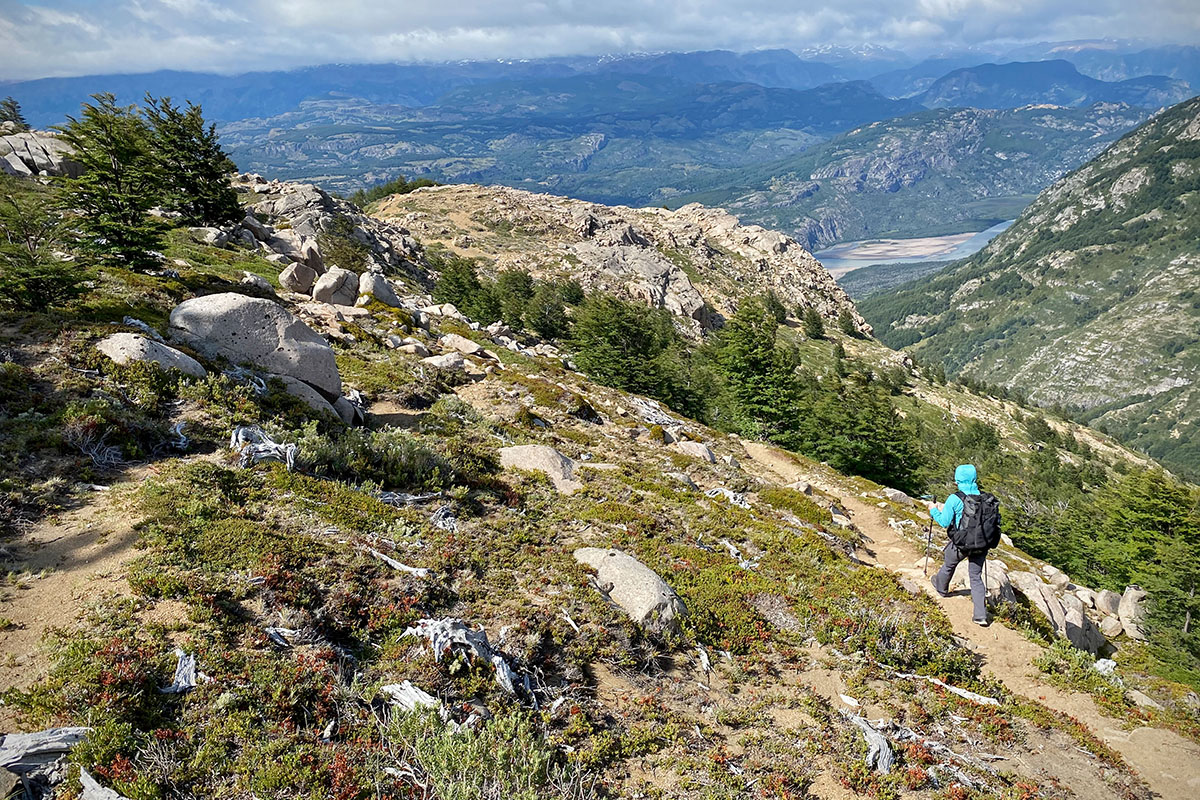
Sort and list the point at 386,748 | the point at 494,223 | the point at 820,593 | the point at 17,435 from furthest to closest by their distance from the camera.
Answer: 1. the point at 494,223
2. the point at 820,593
3. the point at 17,435
4. the point at 386,748

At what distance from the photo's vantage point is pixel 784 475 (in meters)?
32.7

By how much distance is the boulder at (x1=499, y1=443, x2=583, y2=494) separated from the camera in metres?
17.6

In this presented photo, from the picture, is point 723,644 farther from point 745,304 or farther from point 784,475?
point 745,304

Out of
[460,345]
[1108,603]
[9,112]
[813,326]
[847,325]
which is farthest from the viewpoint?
[847,325]

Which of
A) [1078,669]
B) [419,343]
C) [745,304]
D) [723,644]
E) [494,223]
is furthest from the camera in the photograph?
[494,223]

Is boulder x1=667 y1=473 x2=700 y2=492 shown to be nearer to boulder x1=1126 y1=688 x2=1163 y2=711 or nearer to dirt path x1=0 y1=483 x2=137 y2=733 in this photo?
boulder x1=1126 y1=688 x2=1163 y2=711

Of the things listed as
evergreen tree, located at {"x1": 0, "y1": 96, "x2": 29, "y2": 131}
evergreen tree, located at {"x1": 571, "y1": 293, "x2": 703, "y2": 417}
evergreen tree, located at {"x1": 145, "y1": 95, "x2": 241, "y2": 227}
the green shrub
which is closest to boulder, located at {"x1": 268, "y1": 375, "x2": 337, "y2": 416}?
the green shrub

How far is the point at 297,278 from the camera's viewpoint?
34.5 m

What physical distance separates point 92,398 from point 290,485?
4.98m

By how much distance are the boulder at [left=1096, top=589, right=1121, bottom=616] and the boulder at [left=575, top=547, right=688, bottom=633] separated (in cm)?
2803

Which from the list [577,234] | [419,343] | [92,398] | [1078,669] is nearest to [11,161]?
[419,343]

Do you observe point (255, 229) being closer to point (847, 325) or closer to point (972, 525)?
point (972, 525)

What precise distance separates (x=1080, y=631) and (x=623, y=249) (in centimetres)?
12522

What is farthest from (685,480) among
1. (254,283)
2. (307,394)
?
(254,283)
